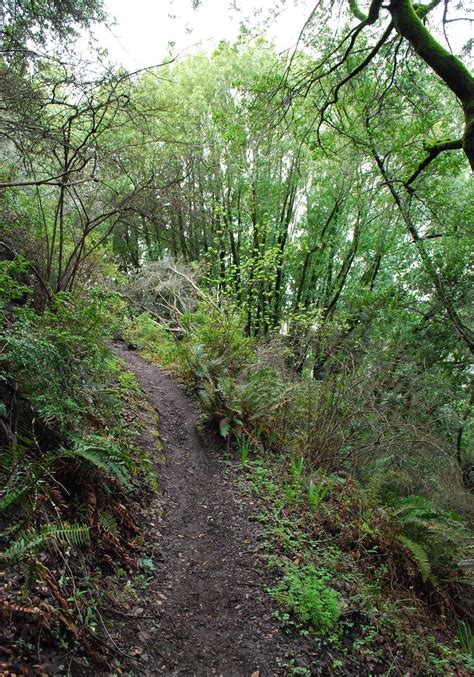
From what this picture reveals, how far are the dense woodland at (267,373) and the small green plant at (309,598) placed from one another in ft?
0.06

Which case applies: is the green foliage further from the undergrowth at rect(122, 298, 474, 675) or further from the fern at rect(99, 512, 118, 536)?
the undergrowth at rect(122, 298, 474, 675)

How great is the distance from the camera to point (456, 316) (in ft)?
24.9

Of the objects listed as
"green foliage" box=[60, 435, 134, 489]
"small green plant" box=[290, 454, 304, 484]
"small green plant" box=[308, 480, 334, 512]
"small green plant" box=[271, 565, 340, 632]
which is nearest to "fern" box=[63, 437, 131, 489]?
"green foliage" box=[60, 435, 134, 489]

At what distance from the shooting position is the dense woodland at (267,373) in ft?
9.74

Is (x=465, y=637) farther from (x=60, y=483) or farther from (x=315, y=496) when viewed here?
(x=60, y=483)

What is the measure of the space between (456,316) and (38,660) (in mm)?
8100

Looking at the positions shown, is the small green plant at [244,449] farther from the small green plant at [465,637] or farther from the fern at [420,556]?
the small green plant at [465,637]

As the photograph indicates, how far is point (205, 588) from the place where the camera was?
132 inches

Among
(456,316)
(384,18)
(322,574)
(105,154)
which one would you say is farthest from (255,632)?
(384,18)

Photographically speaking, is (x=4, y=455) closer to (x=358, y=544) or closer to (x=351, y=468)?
(x=358, y=544)

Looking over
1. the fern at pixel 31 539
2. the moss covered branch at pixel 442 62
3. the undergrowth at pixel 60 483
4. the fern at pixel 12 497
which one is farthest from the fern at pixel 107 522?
the moss covered branch at pixel 442 62

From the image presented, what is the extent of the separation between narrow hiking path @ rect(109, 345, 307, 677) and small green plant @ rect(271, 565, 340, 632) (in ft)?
0.49

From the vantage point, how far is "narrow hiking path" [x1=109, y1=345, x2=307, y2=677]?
2674 mm

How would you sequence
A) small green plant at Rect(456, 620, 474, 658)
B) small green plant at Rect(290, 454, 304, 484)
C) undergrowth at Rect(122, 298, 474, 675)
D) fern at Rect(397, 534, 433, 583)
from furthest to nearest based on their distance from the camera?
small green plant at Rect(290, 454, 304, 484) → fern at Rect(397, 534, 433, 583) → small green plant at Rect(456, 620, 474, 658) → undergrowth at Rect(122, 298, 474, 675)
